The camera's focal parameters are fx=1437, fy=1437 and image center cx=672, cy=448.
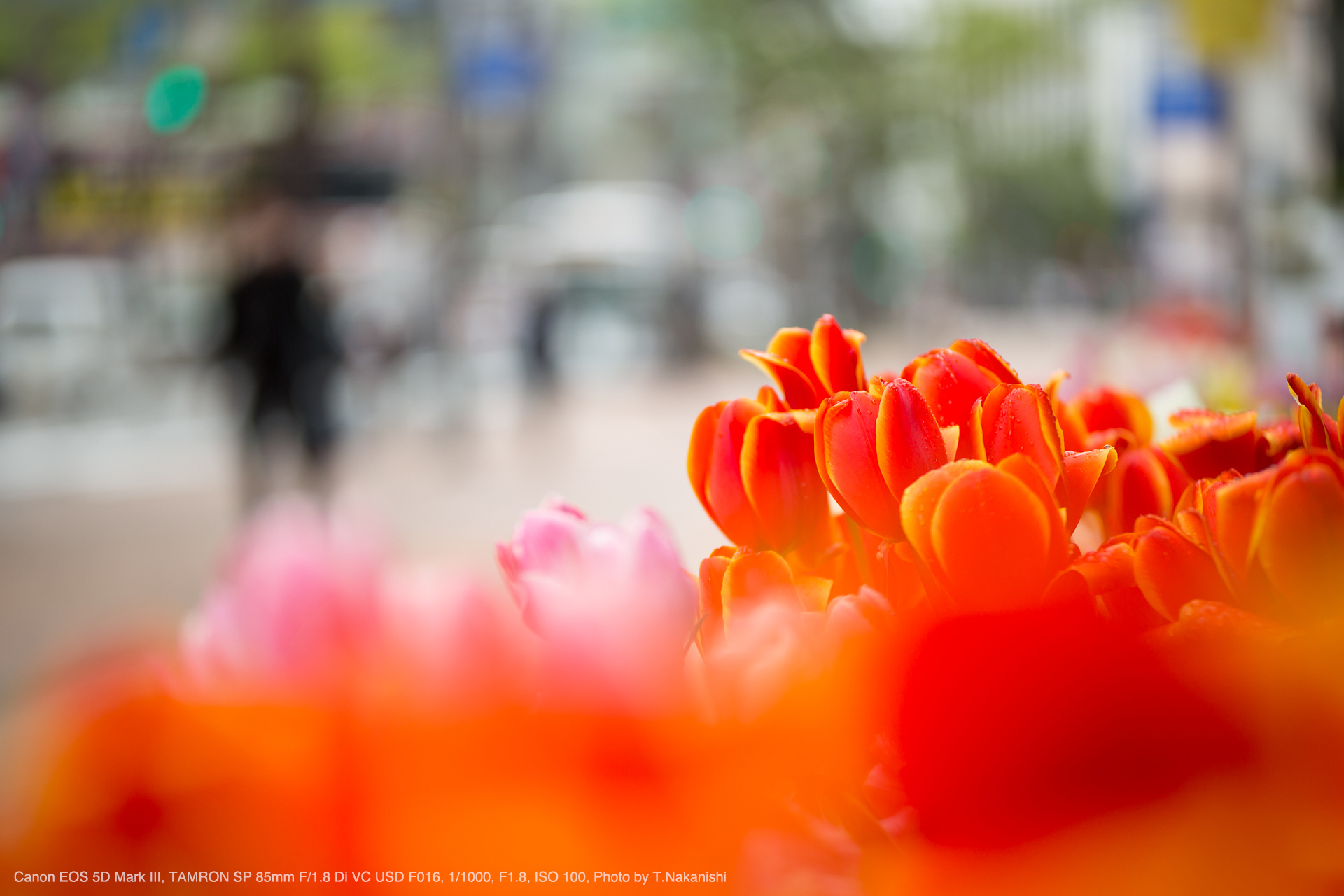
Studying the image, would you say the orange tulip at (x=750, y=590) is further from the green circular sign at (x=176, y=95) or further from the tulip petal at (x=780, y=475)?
the green circular sign at (x=176, y=95)

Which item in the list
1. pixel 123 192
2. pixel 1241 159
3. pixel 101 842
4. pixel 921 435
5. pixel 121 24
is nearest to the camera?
pixel 101 842

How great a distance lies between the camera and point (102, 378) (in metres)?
15.3

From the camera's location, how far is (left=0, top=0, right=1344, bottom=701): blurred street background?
6887 millimetres

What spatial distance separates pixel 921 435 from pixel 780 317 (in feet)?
109

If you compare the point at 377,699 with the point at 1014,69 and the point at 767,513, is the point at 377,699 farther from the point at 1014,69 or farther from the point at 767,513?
the point at 1014,69

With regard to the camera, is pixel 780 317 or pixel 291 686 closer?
pixel 291 686

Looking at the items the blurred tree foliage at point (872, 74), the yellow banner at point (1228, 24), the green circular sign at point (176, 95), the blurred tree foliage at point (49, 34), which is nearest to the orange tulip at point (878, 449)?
the yellow banner at point (1228, 24)

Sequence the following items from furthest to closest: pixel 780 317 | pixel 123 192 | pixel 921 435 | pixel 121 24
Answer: pixel 780 317 → pixel 123 192 → pixel 121 24 → pixel 921 435

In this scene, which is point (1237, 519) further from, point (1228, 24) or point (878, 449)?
point (1228, 24)

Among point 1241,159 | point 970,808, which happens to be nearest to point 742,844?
point 970,808

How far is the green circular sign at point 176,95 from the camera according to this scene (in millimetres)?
Answer: 17656

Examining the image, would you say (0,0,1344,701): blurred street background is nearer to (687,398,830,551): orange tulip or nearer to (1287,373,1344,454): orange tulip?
(687,398,830,551): orange tulip

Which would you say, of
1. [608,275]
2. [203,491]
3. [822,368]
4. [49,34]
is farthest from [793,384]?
[608,275]

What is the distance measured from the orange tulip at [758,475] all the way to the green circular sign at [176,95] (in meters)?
18.3
